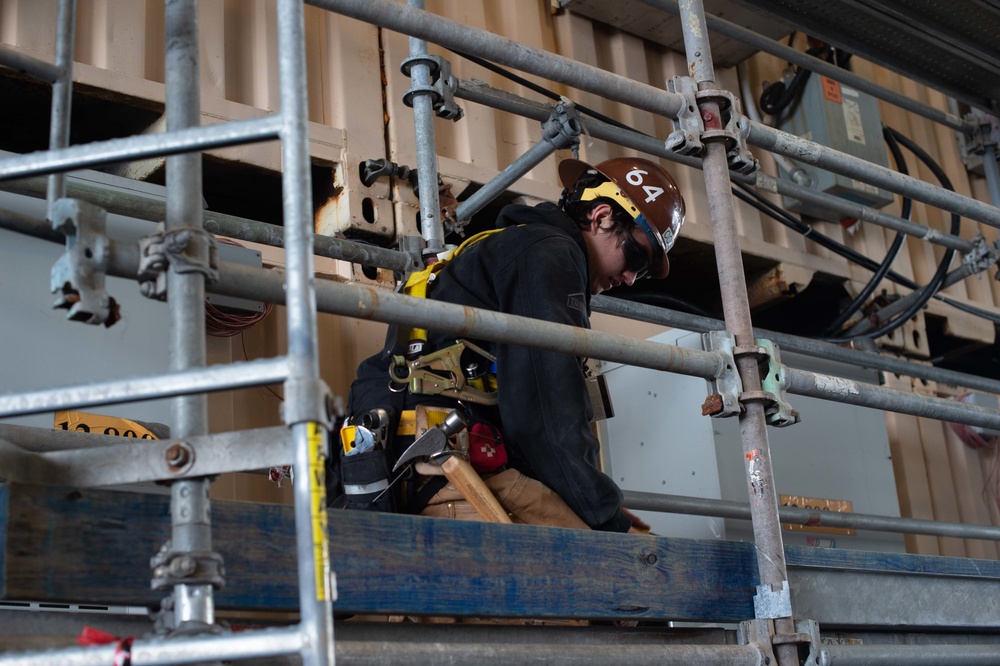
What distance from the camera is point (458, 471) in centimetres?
311

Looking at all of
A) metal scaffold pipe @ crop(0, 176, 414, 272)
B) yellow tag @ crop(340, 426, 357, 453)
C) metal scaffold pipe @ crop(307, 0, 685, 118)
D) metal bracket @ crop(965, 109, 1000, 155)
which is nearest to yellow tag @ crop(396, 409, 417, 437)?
yellow tag @ crop(340, 426, 357, 453)

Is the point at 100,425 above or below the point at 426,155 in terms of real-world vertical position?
below

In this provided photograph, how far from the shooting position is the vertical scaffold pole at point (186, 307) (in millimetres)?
1866

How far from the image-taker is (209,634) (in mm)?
1777

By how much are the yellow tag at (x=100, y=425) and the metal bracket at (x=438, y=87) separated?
143 cm

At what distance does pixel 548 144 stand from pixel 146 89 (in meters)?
1.47

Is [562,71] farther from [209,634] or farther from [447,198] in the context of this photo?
[209,634]

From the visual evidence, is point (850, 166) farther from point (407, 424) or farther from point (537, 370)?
point (407, 424)

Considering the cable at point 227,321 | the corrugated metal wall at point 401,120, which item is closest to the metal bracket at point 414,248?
the corrugated metal wall at point 401,120

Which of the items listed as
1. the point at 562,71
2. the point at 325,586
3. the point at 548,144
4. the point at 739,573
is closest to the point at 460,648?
the point at 325,586

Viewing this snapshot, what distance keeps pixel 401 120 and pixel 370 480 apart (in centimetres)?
231

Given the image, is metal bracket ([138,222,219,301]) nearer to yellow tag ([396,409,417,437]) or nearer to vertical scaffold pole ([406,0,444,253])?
yellow tag ([396,409,417,437])

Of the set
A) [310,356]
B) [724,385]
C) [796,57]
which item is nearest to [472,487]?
[724,385]

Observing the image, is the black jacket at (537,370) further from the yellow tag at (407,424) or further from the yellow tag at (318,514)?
the yellow tag at (318,514)
